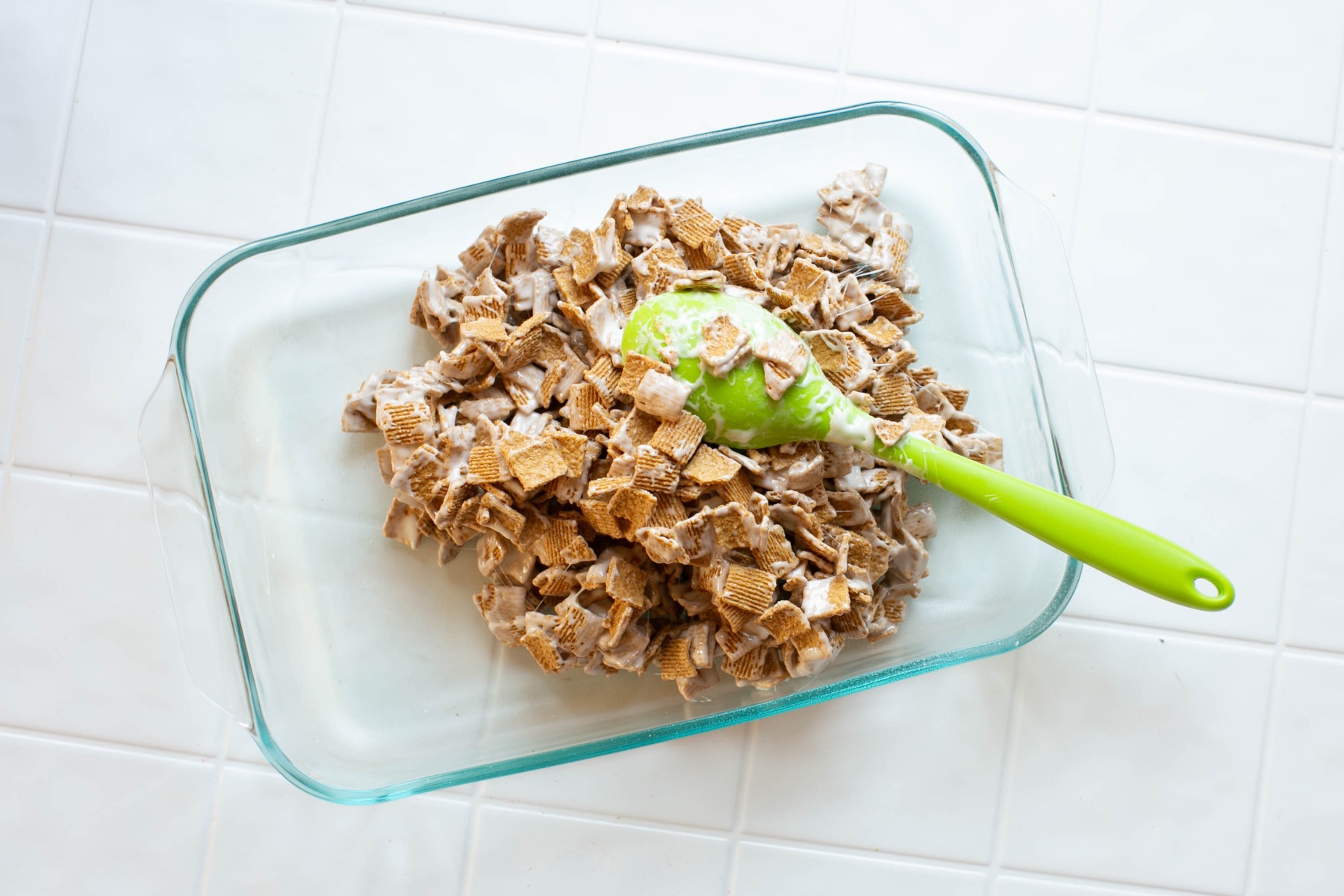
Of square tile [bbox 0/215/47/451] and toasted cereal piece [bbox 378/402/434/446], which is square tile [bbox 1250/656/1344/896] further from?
square tile [bbox 0/215/47/451]

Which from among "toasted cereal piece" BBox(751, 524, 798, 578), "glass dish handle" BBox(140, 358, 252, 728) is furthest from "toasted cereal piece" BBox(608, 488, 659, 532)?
"glass dish handle" BBox(140, 358, 252, 728)

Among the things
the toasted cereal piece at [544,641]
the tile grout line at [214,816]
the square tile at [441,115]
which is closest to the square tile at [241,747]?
the tile grout line at [214,816]

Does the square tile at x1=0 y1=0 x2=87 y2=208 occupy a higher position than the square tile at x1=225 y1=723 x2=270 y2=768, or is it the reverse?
the square tile at x1=0 y1=0 x2=87 y2=208

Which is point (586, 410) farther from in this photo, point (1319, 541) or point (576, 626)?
point (1319, 541)

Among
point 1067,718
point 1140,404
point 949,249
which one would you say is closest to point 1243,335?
point 1140,404

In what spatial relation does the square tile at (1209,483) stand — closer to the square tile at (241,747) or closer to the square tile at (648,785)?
the square tile at (648,785)
